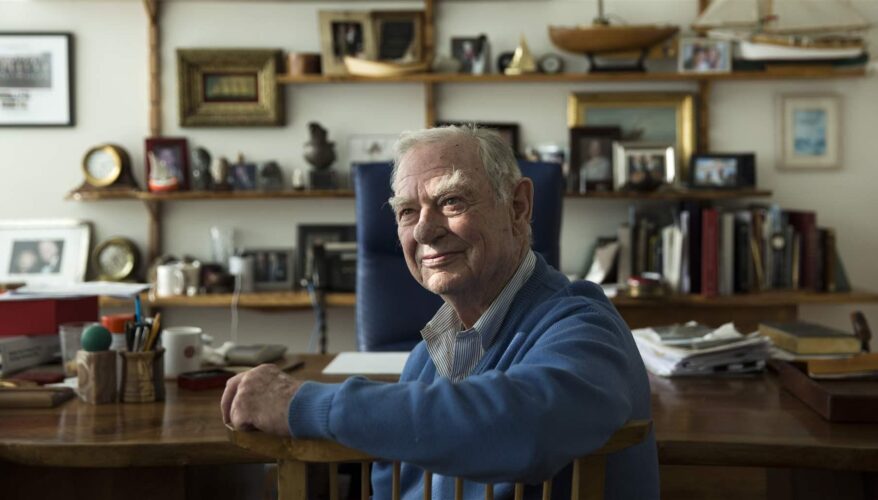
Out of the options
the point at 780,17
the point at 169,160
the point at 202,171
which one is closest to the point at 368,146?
the point at 202,171

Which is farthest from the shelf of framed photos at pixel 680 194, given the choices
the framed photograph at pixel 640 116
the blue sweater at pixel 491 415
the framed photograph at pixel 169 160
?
the blue sweater at pixel 491 415

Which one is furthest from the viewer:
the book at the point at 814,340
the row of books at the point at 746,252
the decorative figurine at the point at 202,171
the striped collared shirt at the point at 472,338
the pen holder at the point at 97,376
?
the decorative figurine at the point at 202,171

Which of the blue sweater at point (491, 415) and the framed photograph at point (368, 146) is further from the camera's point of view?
the framed photograph at point (368, 146)

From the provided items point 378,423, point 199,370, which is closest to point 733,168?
point 199,370

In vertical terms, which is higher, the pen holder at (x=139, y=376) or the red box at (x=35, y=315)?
the red box at (x=35, y=315)

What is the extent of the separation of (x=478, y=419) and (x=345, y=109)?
320cm

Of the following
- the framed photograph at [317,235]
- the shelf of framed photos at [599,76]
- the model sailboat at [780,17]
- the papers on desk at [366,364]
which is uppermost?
the model sailboat at [780,17]

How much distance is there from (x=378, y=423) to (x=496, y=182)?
0.50 m

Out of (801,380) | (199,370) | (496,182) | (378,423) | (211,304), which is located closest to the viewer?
(378,423)

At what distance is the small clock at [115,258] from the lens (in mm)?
3988

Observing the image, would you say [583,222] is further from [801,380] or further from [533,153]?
[801,380]

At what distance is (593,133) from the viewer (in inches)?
154

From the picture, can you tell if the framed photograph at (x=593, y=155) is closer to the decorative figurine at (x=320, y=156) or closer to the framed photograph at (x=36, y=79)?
the decorative figurine at (x=320, y=156)

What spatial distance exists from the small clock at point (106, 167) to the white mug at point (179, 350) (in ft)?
7.06
